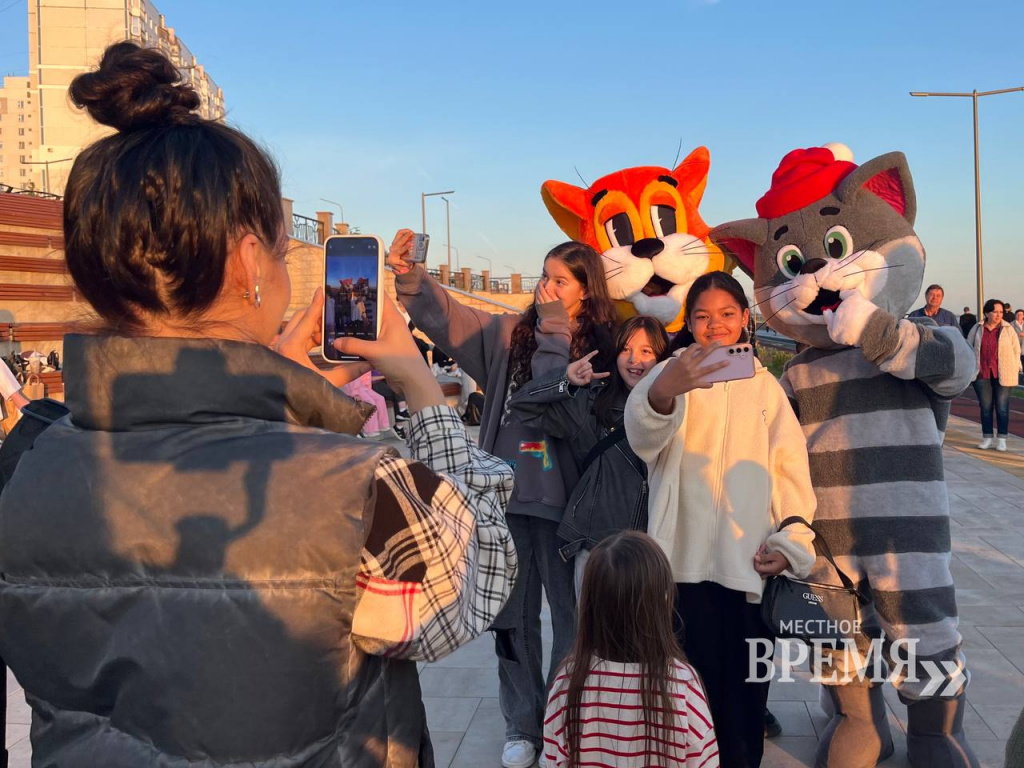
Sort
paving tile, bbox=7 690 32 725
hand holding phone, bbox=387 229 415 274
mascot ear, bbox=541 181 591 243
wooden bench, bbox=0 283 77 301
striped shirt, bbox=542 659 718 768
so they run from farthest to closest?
wooden bench, bbox=0 283 77 301
mascot ear, bbox=541 181 591 243
paving tile, bbox=7 690 32 725
hand holding phone, bbox=387 229 415 274
striped shirt, bbox=542 659 718 768

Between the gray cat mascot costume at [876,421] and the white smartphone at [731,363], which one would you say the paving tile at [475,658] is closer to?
the gray cat mascot costume at [876,421]

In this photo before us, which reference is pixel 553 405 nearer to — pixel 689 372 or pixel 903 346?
pixel 689 372

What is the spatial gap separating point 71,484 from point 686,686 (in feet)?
5.37

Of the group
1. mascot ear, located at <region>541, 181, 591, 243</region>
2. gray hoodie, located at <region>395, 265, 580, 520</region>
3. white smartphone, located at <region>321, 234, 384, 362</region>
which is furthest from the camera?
mascot ear, located at <region>541, 181, 591, 243</region>

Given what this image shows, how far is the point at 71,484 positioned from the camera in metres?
1.12

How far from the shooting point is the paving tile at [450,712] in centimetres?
375

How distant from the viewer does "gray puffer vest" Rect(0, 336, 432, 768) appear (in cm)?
108

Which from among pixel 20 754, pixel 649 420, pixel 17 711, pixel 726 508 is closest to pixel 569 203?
pixel 649 420

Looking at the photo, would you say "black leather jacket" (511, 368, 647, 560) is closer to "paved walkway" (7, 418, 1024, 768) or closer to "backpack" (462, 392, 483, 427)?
"paved walkway" (7, 418, 1024, 768)

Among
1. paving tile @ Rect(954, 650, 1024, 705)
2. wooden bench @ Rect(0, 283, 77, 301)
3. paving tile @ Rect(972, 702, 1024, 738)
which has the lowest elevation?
paving tile @ Rect(972, 702, 1024, 738)

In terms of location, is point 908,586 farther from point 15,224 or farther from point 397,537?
point 15,224

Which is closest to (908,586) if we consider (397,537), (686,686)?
(686,686)

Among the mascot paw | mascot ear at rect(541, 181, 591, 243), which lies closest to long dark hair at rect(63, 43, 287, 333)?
the mascot paw

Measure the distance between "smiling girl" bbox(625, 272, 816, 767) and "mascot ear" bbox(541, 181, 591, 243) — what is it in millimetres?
1288
